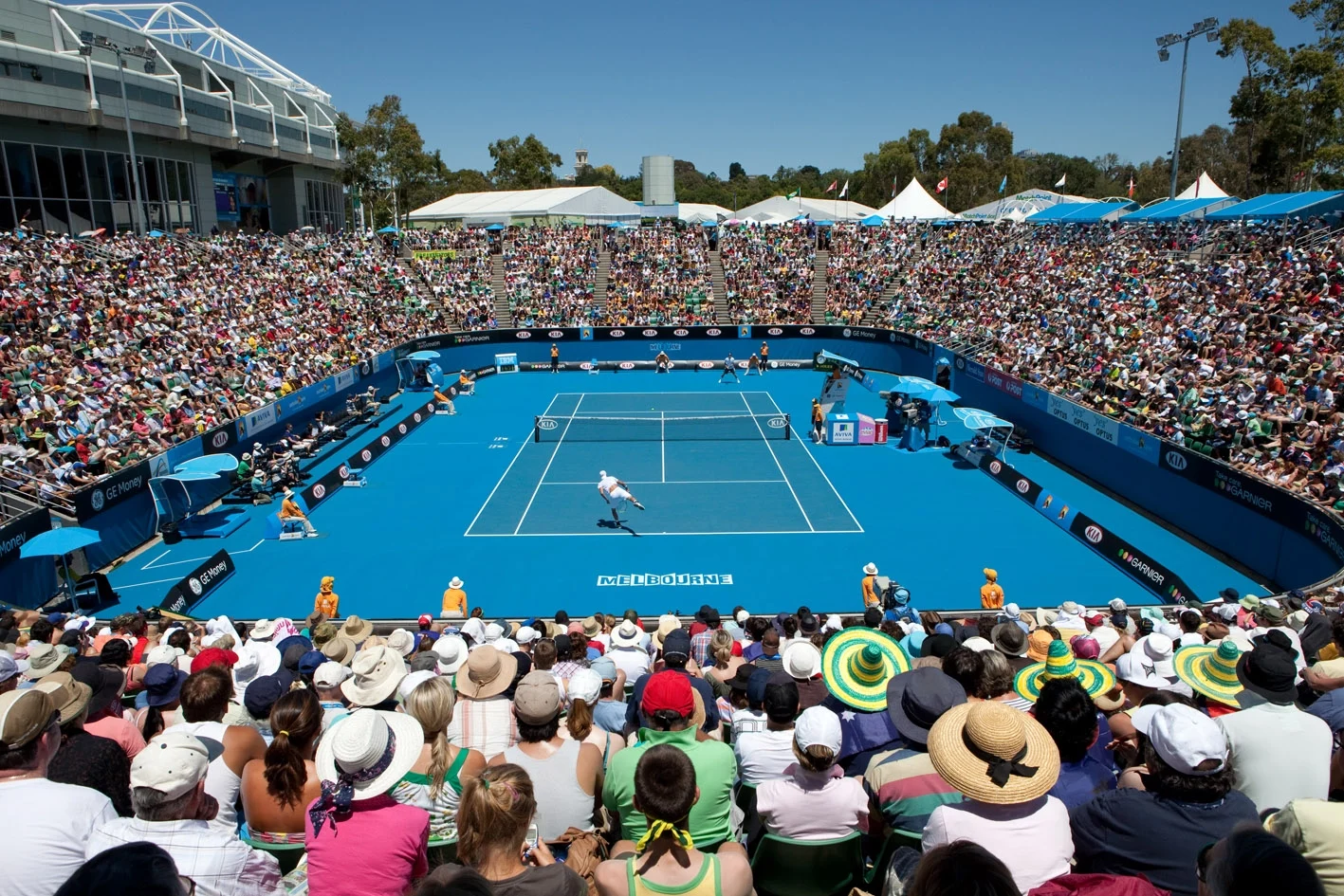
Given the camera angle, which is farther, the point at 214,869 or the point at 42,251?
the point at 42,251

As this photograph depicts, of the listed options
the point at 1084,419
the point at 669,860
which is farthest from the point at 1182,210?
the point at 669,860

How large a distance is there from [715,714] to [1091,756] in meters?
2.89

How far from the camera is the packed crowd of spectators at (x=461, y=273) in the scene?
51062mm

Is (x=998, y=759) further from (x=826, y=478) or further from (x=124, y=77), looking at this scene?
(x=124, y=77)

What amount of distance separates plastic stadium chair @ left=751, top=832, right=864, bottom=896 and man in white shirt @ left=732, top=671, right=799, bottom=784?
0.56 m

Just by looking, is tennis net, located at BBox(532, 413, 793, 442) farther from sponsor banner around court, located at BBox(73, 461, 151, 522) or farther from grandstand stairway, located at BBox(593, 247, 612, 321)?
grandstand stairway, located at BBox(593, 247, 612, 321)

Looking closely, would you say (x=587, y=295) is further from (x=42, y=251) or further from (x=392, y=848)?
(x=392, y=848)

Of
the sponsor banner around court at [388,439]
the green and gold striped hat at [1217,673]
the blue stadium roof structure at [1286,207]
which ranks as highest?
the blue stadium roof structure at [1286,207]

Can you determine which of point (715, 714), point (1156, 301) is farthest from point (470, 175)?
point (715, 714)

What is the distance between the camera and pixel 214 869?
12.5 feet

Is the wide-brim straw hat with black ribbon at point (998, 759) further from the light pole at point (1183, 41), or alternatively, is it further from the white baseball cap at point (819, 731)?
the light pole at point (1183, 41)

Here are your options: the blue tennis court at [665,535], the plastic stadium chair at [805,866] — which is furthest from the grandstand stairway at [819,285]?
the plastic stadium chair at [805,866]

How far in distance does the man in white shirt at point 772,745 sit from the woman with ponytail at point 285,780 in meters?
2.58

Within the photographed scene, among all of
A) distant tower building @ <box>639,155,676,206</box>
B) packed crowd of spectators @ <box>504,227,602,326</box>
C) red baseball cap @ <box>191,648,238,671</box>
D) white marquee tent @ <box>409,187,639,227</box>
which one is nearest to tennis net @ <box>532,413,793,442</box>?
packed crowd of spectators @ <box>504,227,602,326</box>
